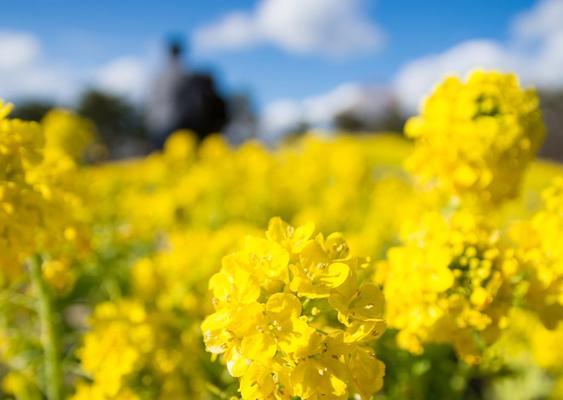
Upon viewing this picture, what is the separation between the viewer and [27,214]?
1735 millimetres

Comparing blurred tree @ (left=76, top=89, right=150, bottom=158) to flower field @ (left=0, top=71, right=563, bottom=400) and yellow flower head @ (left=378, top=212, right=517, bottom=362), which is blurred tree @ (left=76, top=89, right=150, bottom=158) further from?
yellow flower head @ (left=378, top=212, right=517, bottom=362)

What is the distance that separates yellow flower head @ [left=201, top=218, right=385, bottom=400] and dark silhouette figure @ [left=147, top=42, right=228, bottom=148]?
21186 mm

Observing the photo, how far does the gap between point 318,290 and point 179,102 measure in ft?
71.4

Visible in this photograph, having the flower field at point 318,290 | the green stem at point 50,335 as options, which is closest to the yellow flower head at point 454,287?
the flower field at point 318,290

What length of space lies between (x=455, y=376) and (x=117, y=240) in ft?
7.21

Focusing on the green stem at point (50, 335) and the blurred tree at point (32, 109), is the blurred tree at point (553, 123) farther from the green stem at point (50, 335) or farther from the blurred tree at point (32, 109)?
the blurred tree at point (32, 109)

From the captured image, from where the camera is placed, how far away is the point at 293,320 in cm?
124

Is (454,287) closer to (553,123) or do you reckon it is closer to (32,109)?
(553,123)

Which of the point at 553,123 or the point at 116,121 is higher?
the point at 116,121

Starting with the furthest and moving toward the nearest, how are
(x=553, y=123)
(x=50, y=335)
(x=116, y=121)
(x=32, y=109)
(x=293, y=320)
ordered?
1. (x=116, y=121)
2. (x=32, y=109)
3. (x=553, y=123)
4. (x=50, y=335)
5. (x=293, y=320)

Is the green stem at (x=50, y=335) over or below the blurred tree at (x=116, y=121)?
below

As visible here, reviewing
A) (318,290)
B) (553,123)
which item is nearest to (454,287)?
(318,290)

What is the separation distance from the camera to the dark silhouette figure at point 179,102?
22.0 m

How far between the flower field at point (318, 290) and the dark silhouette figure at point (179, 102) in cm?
1847
